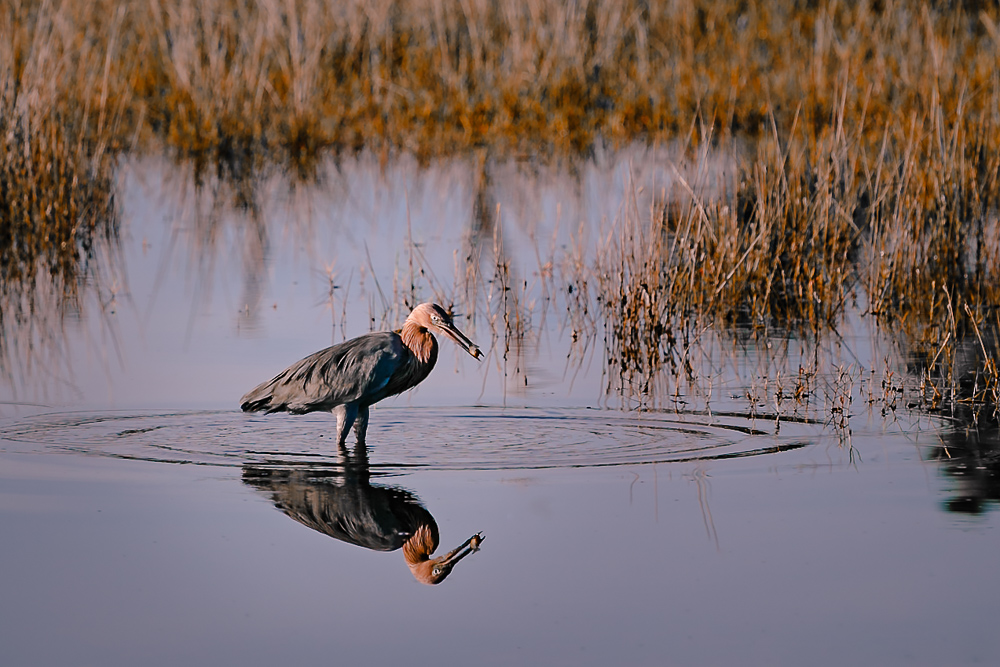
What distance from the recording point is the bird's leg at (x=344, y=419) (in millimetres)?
6980

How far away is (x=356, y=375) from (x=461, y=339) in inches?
18.7

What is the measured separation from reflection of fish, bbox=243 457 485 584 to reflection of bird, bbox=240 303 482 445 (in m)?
0.47

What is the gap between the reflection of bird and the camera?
704 centimetres

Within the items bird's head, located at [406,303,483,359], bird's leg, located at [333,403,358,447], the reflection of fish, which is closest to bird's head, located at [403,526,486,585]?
the reflection of fish

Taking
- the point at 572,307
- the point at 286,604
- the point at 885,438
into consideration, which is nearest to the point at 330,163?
the point at 572,307

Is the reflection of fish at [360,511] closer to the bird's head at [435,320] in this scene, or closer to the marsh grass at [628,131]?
the bird's head at [435,320]

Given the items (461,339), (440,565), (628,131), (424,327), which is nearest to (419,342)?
(424,327)

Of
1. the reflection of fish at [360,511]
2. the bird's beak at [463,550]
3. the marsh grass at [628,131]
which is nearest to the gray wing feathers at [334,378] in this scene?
the reflection of fish at [360,511]

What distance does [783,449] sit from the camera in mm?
6852

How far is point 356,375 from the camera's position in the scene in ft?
23.2

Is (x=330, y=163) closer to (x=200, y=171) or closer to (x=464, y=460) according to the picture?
(x=200, y=171)

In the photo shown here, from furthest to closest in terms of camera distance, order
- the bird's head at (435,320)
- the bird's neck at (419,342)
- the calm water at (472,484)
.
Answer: the bird's neck at (419,342) → the bird's head at (435,320) → the calm water at (472,484)

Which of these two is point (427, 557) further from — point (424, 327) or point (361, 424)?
point (424, 327)

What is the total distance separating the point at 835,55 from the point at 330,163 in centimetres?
658
